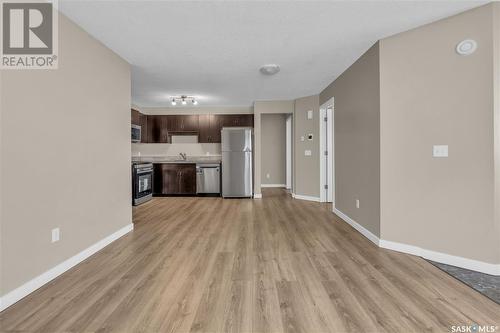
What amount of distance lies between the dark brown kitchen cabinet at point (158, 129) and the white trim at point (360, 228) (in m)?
4.82

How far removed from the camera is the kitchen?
6262 millimetres

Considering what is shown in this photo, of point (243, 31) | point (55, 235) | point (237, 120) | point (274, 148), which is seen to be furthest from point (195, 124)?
point (55, 235)

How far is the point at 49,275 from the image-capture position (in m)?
2.13

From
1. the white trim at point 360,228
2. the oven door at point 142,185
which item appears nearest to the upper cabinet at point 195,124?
the oven door at point 142,185

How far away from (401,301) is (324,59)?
9.57 ft

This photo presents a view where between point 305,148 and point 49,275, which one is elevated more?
point 305,148

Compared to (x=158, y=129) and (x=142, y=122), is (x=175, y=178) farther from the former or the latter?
(x=142, y=122)

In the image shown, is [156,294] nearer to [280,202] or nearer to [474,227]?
[474,227]

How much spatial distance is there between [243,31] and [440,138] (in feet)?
7.36

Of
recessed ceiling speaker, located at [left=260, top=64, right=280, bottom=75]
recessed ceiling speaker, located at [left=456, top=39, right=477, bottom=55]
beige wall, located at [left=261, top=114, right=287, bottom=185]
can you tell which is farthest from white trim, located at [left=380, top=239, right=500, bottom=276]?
beige wall, located at [left=261, top=114, right=287, bottom=185]

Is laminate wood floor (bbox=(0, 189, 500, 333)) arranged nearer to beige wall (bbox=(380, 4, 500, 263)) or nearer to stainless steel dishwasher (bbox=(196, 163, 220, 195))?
beige wall (bbox=(380, 4, 500, 263))

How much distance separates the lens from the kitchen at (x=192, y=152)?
20.5ft

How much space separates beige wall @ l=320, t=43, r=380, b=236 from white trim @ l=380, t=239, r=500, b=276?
8.6 inches

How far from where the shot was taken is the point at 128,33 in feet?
8.72
